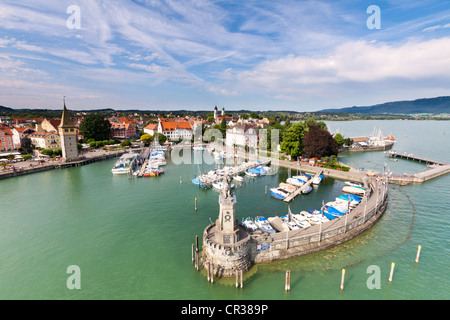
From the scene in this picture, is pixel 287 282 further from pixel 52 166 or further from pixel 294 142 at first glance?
pixel 52 166

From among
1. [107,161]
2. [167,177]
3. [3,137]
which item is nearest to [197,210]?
[167,177]

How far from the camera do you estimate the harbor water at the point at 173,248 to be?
15680 mm

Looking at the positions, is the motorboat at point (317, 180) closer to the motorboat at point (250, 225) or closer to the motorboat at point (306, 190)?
the motorboat at point (306, 190)

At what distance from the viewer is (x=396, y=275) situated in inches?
667

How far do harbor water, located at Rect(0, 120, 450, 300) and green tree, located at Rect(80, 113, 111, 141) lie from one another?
40.9 meters

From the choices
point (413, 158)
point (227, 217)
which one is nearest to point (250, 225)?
point (227, 217)

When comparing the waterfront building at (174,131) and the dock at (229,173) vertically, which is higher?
the waterfront building at (174,131)

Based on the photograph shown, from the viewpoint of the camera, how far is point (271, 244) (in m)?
18.0

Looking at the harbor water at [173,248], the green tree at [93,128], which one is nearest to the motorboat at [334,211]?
the harbor water at [173,248]

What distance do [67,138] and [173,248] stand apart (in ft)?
162

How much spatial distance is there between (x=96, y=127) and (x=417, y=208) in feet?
276

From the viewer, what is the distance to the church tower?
52625 mm

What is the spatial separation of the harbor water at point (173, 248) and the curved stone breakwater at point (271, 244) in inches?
26.4
